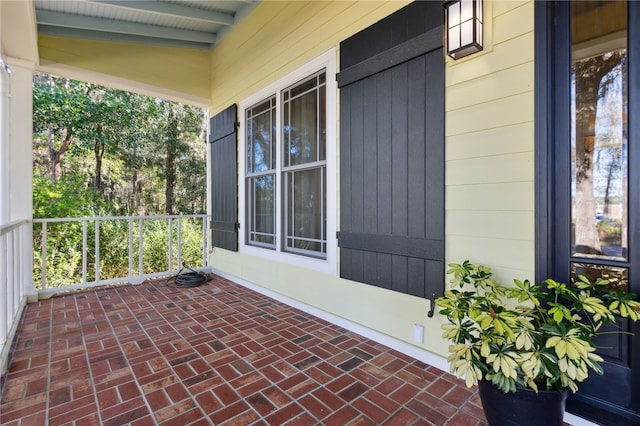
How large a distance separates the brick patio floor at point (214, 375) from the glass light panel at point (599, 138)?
3.72 ft

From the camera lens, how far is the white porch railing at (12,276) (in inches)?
87.6

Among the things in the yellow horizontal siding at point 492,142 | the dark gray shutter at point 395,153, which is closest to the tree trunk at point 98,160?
the dark gray shutter at point 395,153

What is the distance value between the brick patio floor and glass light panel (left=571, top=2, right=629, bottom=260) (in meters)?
1.13

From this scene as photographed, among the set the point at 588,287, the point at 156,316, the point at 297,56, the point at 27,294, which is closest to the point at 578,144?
the point at 588,287

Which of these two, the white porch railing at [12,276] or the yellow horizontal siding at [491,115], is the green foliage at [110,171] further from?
the yellow horizontal siding at [491,115]

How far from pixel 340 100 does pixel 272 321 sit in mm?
2160

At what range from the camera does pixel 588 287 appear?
1.48 m

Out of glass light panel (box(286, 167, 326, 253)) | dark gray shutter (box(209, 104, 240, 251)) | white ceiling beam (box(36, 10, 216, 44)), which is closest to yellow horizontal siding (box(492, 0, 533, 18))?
glass light panel (box(286, 167, 326, 253))

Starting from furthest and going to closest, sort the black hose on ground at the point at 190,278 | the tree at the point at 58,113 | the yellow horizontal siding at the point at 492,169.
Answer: the tree at the point at 58,113 < the black hose on ground at the point at 190,278 < the yellow horizontal siding at the point at 492,169

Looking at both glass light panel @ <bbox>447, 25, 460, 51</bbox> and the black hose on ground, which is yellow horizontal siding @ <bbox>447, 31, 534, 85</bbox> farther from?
the black hose on ground

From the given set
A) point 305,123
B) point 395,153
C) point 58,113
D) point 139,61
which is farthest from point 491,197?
point 58,113

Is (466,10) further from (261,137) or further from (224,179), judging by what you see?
(224,179)

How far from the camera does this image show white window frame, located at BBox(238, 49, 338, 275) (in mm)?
2875

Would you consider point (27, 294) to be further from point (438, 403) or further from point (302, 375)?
point (438, 403)
